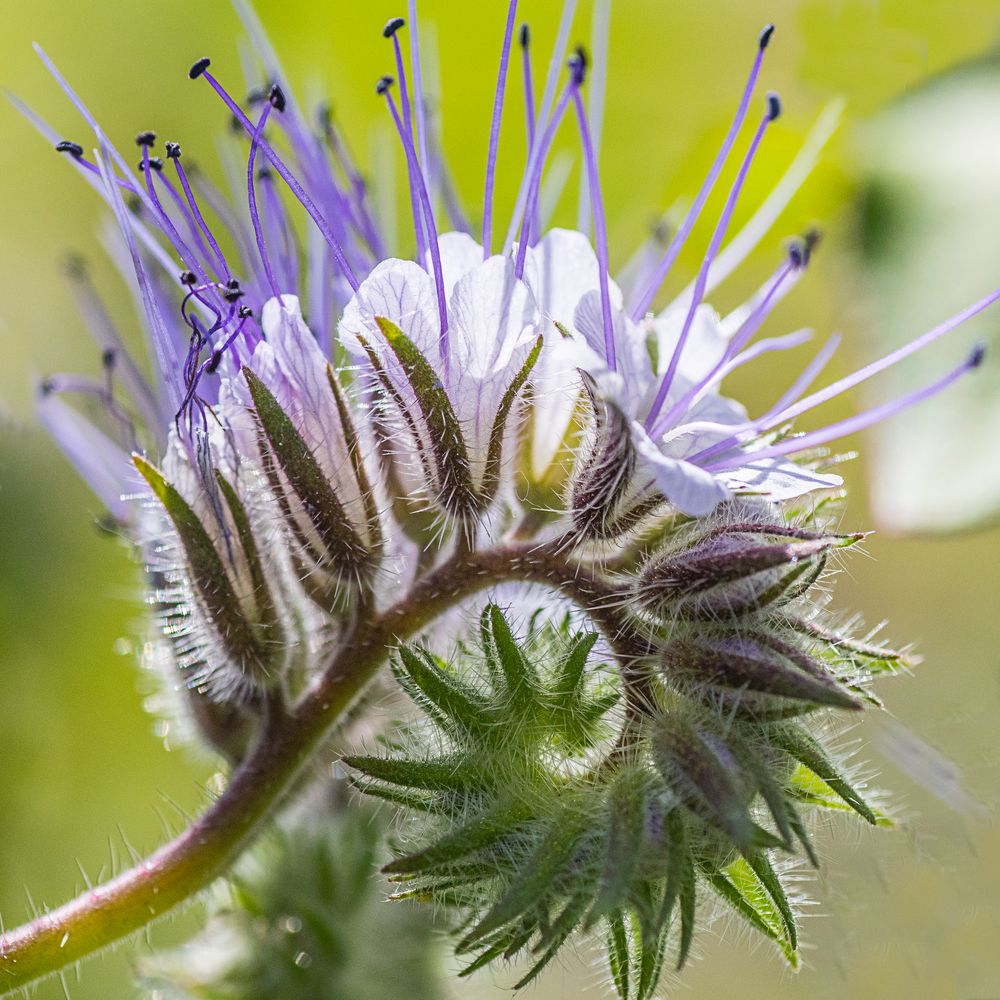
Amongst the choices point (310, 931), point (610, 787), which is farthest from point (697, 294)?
point (310, 931)

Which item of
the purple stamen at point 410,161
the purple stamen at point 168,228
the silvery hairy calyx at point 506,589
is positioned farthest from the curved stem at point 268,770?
the purple stamen at point 168,228

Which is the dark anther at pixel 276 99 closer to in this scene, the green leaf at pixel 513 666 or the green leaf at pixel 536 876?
the green leaf at pixel 513 666

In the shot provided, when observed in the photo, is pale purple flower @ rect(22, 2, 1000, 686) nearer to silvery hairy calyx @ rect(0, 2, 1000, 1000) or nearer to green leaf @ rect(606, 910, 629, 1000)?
silvery hairy calyx @ rect(0, 2, 1000, 1000)

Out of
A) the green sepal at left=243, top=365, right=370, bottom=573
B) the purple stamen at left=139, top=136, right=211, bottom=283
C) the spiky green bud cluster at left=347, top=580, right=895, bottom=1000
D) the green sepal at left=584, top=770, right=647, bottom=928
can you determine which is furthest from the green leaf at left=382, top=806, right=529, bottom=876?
the purple stamen at left=139, top=136, right=211, bottom=283

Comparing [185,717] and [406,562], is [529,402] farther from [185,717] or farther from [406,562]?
[185,717]

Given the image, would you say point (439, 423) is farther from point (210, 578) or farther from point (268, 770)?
point (268, 770)

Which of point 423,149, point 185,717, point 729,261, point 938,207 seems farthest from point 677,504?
point 938,207
